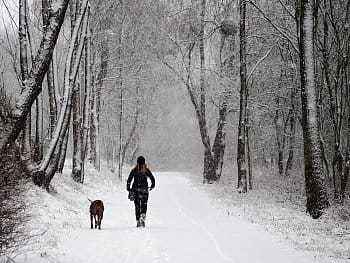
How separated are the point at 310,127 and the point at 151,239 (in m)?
7.11

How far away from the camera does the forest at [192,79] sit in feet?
44.7

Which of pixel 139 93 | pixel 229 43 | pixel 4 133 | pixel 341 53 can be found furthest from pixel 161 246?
pixel 139 93

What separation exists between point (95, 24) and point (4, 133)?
21711mm

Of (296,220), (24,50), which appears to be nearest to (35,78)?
(24,50)

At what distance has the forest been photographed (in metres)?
13.6

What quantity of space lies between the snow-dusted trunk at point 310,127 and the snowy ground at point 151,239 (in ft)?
8.20

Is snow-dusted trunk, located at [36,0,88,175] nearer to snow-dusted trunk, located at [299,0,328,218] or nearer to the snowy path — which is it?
the snowy path

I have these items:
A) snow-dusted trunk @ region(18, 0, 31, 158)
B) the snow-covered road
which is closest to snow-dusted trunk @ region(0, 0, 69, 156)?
→ snow-dusted trunk @ region(18, 0, 31, 158)

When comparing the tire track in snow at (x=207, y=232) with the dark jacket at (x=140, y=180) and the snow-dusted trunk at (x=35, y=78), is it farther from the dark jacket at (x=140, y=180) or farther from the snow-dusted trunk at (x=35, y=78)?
the snow-dusted trunk at (x=35, y=78)

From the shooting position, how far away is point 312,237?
36.6 ft

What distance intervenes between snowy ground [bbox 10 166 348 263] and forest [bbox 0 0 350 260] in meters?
1.48

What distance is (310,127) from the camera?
14.6m

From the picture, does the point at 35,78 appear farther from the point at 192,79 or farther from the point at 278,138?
the point at 278,138

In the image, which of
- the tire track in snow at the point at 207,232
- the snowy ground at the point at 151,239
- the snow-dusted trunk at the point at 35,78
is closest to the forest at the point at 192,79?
the snow-dusted trunk at the point at 35,78
